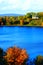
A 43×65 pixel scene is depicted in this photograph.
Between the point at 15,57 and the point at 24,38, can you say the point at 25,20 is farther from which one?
the point at 15,57

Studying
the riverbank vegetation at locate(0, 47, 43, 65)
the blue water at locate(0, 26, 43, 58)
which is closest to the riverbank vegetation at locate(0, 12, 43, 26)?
the blue water at locate(0, 26, 43, 58)

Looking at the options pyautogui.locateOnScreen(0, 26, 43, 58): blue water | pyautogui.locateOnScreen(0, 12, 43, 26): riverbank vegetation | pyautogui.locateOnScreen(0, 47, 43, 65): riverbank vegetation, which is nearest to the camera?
pyautogui.locateOnScreen(0, 47, 43, 65): riverbank vegetation

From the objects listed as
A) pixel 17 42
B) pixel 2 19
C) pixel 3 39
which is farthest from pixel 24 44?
pixel 2 19

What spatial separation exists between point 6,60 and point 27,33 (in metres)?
1.04

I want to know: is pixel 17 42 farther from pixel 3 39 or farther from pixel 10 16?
pixel 10 16

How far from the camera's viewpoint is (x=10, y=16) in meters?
4.14

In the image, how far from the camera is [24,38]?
4.09m

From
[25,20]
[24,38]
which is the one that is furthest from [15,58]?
[25,20]

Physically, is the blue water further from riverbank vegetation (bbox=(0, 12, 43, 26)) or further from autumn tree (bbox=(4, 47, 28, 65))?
autumn tree (bbox=(4, 47, 28, 65))

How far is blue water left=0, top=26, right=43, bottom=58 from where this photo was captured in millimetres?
3900

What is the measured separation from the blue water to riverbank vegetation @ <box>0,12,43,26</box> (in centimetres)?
9

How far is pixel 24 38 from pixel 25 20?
37 cm

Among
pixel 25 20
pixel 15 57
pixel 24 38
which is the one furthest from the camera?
pixel 25 20

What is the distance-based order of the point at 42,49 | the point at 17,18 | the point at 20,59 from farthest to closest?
the point at 17,18
the point at 42,49
the point at 20,59
